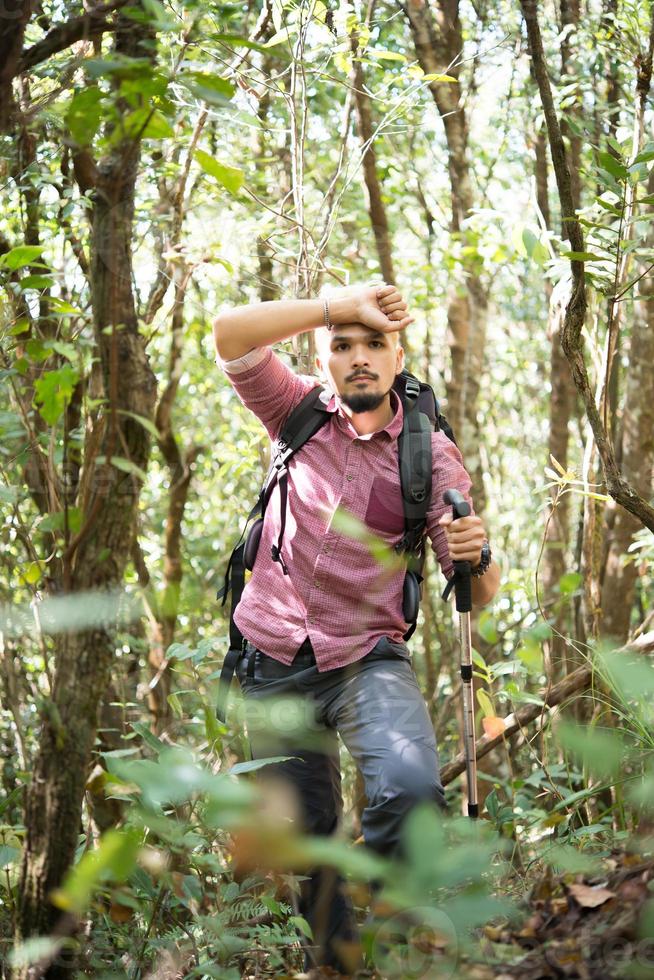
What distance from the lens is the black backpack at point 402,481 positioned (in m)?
3.38

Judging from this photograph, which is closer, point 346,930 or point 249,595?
point 346,930

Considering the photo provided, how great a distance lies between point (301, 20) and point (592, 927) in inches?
145

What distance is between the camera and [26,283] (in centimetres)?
259

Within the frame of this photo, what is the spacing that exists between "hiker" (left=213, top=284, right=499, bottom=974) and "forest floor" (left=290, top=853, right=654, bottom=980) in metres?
1.10

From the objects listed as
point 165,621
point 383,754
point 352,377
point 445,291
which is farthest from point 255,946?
point 445,291

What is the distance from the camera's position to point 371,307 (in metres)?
3.49

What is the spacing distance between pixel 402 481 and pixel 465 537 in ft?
1.18

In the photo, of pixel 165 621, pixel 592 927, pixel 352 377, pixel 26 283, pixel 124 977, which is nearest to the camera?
pixel 592 927

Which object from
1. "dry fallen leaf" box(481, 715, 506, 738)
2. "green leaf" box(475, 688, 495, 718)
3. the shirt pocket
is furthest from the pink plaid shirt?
"dry fallen leaf" box(481, 715, 506, 738)

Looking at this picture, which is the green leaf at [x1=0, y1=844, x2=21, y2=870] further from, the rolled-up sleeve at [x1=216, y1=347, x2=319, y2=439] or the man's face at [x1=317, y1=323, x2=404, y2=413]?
the man's face at [x1=317, y1=323, x2=404, y2=413]

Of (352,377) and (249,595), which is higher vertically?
(352,377)

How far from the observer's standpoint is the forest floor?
5.26 feet

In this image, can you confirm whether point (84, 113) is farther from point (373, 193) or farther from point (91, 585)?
point (373, 193)

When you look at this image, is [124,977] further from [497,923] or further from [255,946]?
[497,923]
